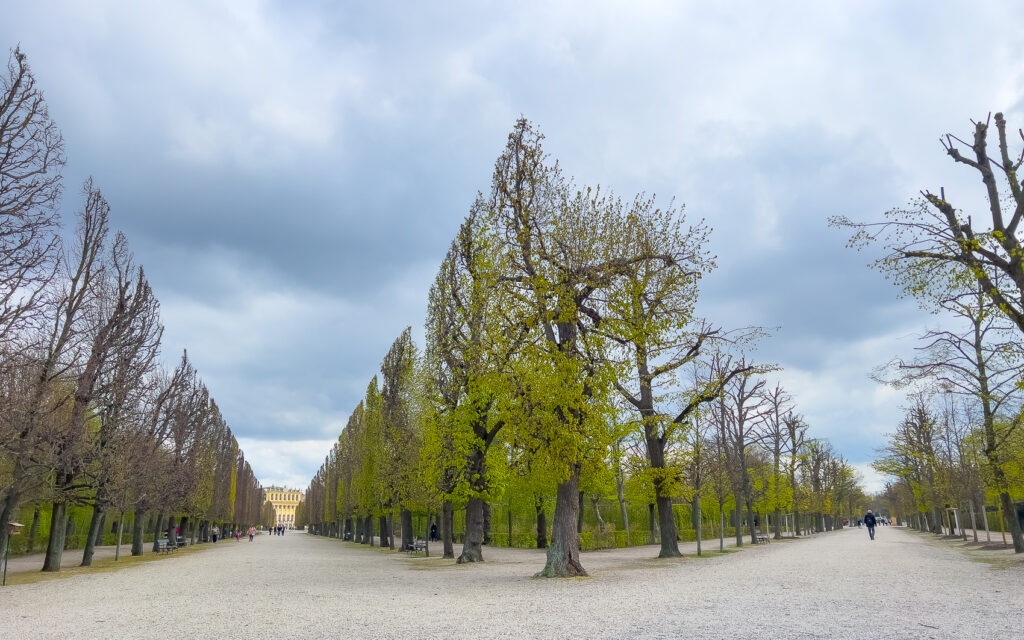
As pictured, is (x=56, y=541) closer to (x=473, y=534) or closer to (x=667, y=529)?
(x=473, y=534)

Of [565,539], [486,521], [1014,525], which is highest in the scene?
[565,539]

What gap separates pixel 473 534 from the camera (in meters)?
21.8

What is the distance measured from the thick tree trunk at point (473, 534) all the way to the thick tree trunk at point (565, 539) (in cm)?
675

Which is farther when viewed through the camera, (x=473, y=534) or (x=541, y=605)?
(x=473, y=534)

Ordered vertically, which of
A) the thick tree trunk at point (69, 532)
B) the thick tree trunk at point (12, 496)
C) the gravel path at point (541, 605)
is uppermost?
the thick tree trunk at point (12, 496)

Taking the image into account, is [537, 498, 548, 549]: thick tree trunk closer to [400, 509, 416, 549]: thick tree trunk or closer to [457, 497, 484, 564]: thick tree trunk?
[400, 509, 416, 549]: thick tree trunk

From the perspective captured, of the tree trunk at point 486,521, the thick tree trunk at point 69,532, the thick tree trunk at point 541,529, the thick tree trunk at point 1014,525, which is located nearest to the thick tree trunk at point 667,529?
the thick tree trunk at point 1014,525

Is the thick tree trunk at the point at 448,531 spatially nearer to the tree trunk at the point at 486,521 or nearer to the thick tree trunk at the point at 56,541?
the thick tree trunk at the point at 56,541

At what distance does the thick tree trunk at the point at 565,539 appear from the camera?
47.6 ft

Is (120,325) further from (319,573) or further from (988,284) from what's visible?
(988,284)

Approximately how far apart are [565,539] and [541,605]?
4.94 metres

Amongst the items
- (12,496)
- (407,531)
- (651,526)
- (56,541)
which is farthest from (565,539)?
(651,526)

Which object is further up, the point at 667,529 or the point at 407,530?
the point at 667,529

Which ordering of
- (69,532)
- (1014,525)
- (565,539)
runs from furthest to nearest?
1. (69,532)
2. (1014,525)
3. (565,539)
